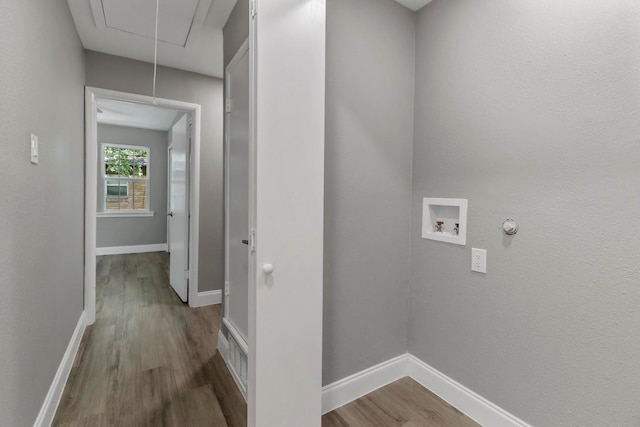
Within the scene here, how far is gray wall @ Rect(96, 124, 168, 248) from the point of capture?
19.6 ft

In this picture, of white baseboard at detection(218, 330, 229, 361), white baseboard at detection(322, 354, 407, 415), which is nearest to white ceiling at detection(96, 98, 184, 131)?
white baseboard at detection(218, 330, 229, 361)

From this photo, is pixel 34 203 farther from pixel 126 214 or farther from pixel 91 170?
pixel 126 214

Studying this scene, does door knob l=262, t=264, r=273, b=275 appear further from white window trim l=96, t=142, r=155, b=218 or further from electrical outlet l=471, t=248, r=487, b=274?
white window trim l=96, t=142, r=155, b=218

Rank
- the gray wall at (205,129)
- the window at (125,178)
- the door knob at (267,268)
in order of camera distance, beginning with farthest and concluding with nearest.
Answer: the window at (125,178), the gray wall at (205,129), the door knob at (267,268)

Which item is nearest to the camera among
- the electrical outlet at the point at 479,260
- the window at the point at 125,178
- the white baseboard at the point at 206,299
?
the electrical outlet at the point at 479,260

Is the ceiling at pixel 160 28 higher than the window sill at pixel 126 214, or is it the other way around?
the ceiling at pixel 160 28

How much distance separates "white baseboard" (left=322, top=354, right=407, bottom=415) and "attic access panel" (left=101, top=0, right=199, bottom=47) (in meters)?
2.72

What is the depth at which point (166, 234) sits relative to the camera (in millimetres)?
6582

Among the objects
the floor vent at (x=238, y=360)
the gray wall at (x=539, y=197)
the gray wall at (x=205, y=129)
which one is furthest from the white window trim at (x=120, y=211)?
the gray wall at (x=539, y=197)

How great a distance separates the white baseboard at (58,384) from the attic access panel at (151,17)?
247cm

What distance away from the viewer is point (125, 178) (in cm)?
623

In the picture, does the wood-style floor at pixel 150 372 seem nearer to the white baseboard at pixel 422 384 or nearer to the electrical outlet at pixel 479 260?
the white baseboard at pixel 422 384

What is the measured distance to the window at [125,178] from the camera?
606cm

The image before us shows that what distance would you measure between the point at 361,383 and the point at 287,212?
122 centimetres
